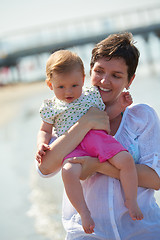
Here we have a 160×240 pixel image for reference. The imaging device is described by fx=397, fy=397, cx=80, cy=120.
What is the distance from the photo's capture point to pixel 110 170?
7.10 feet

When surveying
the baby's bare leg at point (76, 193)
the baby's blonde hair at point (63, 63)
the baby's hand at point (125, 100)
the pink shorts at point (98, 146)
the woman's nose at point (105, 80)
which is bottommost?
the baby's bare leg at point (76, 193)

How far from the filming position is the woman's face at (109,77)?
92.0 inches

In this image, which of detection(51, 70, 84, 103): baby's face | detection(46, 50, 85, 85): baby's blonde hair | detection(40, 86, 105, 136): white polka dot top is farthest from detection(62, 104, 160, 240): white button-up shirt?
detection(46, 50, 85, 85): baby's blonde hair

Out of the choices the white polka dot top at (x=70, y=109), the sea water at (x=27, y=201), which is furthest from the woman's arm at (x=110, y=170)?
the sea water at (x=27, y=201)

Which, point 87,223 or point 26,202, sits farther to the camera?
point 26,202

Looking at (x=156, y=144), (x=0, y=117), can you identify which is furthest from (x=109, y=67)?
(x=0, y=117)

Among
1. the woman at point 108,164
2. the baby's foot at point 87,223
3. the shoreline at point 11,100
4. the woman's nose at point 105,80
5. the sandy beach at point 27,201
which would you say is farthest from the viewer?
the shoreline at point 11,100

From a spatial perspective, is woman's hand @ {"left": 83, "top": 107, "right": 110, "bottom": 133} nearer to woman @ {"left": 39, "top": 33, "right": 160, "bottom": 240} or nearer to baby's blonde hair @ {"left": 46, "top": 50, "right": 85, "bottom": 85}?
woman @ {"left": 39, "top": 33, "right": 160, "bottom": 240}

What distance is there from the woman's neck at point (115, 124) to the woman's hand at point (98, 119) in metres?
0.12

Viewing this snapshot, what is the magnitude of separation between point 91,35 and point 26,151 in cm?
3136

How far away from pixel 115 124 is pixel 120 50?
0.45 metres

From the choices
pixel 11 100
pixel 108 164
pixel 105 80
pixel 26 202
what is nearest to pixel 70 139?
pixel 108 164

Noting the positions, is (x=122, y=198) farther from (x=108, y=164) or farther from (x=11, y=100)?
(x=11, y=100)

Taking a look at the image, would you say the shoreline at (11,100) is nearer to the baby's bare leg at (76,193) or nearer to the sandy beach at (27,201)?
the sandy beach at (27,201)
